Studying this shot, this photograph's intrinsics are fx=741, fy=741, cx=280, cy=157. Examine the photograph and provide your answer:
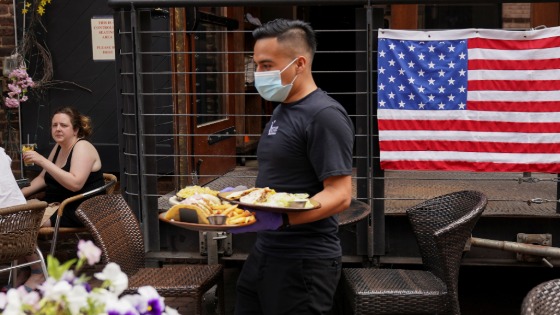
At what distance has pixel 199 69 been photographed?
7238 millimetres

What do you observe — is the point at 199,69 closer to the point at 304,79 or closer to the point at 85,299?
the point at 304,79

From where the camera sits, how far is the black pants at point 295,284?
3.01 metres

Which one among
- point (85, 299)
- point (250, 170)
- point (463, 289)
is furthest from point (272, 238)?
point (250, 170)

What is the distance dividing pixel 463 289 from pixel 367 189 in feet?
6.16

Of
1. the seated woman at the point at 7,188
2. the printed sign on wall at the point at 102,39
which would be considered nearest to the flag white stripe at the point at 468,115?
the seated woman at the point at 7,188

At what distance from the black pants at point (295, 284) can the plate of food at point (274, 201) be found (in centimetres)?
30

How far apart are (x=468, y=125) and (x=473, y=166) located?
27cm

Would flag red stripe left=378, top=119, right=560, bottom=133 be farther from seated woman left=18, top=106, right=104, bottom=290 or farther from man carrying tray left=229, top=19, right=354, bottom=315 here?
seated woman left=18, top=106, right=104, bottom=290

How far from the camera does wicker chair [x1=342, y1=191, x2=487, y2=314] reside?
413 centimetres

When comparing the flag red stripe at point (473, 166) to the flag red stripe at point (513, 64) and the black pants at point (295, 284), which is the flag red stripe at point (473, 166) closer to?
the flag red stripe at point (513, 64)

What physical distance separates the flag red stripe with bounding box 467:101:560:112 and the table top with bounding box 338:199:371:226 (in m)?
0.96

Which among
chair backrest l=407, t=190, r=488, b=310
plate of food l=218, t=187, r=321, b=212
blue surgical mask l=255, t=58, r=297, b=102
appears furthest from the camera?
chair backrest l=407, t=190, r=488, b=310

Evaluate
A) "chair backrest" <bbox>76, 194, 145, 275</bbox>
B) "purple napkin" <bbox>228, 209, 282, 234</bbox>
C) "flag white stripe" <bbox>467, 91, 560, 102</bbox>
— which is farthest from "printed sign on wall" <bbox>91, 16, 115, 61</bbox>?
"purple napkin" <bbox>228, 209, 282, 234</bbox>

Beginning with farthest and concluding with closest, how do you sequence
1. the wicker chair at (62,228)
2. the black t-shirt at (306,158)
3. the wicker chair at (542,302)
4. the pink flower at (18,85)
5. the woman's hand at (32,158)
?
the pink flower at (18,85), the woman's hand at (32,158), the wicker chair at (62,228), the black t-shirt at (306,158), the wicker chair at (542,302)
